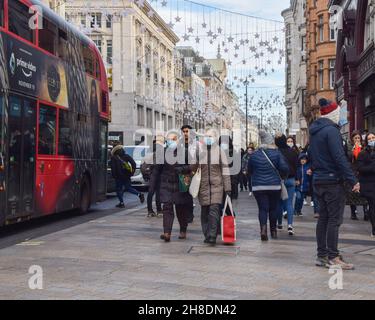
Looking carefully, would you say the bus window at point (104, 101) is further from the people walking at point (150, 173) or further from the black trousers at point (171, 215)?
the black trousers at point (171, 215)

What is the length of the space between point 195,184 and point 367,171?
3164 mm

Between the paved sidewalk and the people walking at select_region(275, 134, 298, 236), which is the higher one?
the people walking at select_region(275, 134, 298, 236)

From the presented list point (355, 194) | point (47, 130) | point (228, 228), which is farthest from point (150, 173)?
point (228, 228)

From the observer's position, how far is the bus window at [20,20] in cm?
1088

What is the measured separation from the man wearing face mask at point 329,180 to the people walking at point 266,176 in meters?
2.37

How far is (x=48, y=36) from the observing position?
12.6 metres

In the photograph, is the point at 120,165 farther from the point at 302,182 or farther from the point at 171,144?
the point at 171,144

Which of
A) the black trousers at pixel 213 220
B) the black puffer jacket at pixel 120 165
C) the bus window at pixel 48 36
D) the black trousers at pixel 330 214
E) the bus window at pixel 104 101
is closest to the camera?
the black trousers at pixel 330 214

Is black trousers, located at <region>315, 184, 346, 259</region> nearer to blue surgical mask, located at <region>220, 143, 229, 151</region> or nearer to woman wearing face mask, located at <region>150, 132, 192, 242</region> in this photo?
blue surgical mask, located at <region>220, 143, 229, 151</region>

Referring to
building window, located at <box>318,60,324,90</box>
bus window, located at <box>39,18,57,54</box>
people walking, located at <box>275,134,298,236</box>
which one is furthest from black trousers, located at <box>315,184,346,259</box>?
building window, located at <box>318,60,324,90</box>

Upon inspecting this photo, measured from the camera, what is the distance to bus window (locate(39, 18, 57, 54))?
12252 mm

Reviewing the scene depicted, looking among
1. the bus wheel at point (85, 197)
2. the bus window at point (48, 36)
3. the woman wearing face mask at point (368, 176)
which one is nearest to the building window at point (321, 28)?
the bus wheel at point (85, 197)

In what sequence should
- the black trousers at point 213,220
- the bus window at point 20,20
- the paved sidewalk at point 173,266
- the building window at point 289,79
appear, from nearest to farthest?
the paved sidewalk at point 173,266 → the black trousers at point 213,220 → the bus window at point 20,20 → the building window at point 289,79

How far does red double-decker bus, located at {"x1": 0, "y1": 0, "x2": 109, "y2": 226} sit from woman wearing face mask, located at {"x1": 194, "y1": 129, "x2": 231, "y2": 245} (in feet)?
11.0
